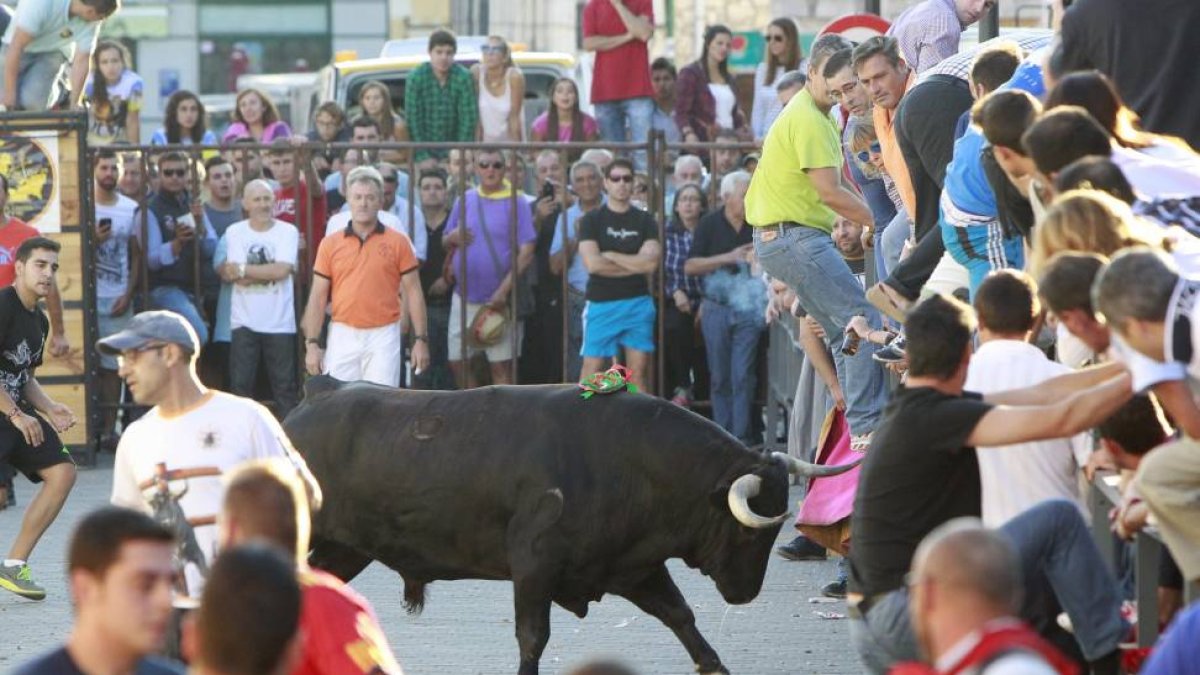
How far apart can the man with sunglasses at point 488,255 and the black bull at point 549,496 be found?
645cm

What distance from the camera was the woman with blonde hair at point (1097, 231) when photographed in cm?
609

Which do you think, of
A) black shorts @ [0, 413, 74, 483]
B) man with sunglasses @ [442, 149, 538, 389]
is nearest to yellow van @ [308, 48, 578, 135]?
man with sunglasses @ [442, 149, 538, 389]

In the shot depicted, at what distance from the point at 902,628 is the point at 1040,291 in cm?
93

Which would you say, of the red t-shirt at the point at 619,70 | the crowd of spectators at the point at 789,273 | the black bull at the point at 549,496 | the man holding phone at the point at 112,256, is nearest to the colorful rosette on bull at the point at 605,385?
the black bull at the point at 549,496

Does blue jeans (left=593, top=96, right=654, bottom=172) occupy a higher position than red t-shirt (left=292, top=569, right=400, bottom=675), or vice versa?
blue jeans (left=593, top=96, right=654, bottom=172)

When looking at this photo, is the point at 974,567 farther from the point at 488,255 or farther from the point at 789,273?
the point at 488,255

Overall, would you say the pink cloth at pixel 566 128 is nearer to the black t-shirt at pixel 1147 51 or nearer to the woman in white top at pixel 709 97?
the woman in white top at pixel 709 97

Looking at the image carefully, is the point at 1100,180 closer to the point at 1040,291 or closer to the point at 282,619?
the point at 1040,291

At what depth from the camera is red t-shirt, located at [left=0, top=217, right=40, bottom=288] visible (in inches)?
579

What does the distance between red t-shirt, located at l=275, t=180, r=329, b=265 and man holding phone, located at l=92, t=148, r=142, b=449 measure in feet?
3.32

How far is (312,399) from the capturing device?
31.7ft

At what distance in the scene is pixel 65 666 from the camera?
4.70 meters

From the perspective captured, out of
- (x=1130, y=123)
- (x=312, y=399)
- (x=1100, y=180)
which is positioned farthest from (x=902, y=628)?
(x=312, y=399)

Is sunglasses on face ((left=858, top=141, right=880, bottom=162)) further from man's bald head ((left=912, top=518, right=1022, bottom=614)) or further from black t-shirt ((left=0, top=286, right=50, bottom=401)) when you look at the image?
man's bald head ((left=912, top=518, right=1022, bottom=614))
